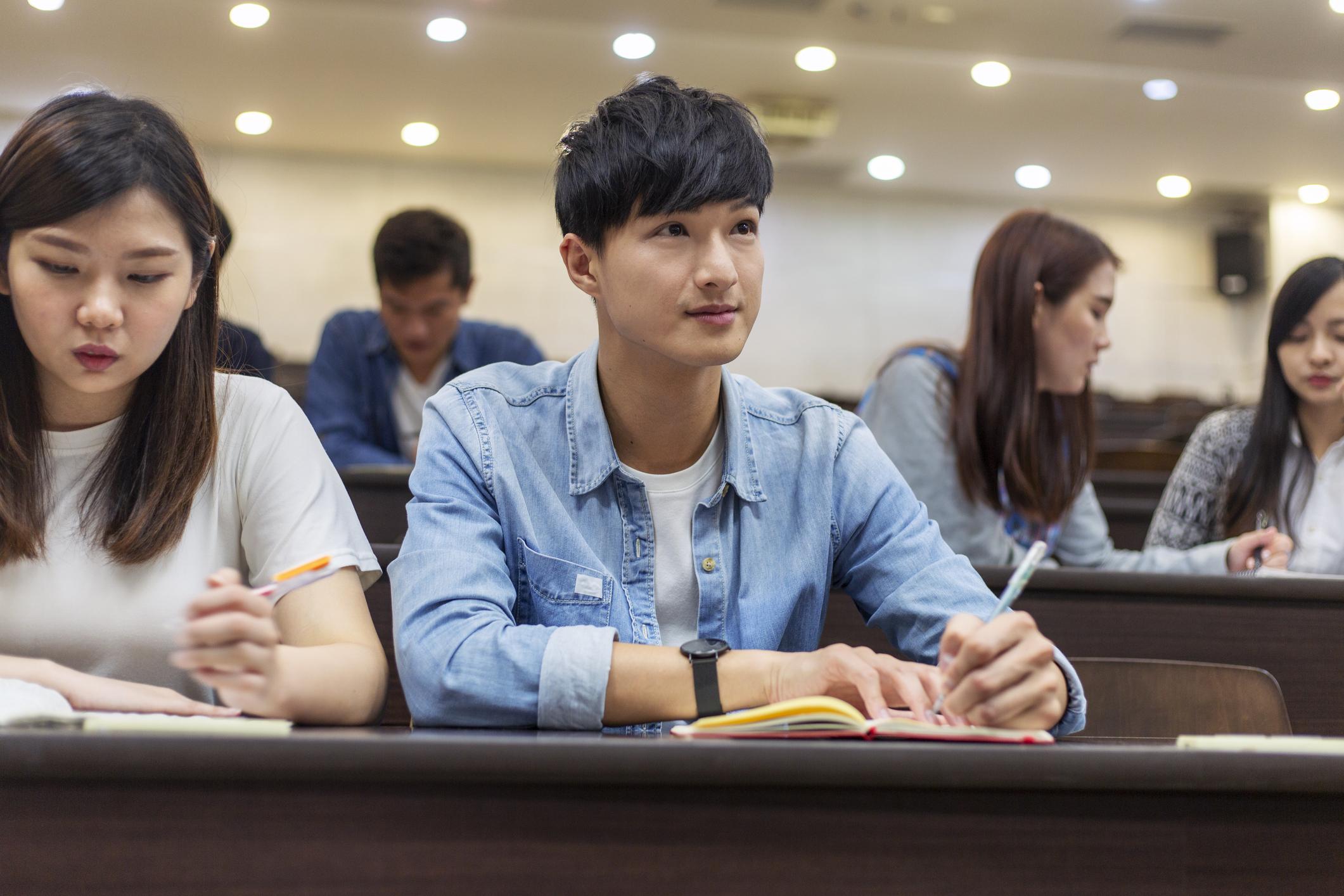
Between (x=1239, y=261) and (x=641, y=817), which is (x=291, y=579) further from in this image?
(x=1239, y=261)

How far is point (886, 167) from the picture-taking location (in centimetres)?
831

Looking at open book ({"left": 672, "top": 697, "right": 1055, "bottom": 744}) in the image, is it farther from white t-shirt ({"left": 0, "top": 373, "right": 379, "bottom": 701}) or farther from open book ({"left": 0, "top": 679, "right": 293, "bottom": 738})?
white t-shirt ({"left": 0, "top": 373, "right": 379, "bottom": 701})

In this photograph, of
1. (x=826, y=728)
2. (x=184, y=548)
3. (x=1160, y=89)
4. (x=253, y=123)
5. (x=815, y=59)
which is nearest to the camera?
(x=826, y=728)

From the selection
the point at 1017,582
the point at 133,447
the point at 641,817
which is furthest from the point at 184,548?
the point at 1017,582

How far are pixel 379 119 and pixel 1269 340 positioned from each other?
5961mm

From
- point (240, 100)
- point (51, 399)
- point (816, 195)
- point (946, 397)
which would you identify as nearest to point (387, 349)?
point (946, 397)

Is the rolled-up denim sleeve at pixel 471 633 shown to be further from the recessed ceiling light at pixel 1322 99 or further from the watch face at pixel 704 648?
the recessed ceiling light at pixel 1322 99

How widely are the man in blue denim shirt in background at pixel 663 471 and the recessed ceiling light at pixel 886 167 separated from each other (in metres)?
6.96

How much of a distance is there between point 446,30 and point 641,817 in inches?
212

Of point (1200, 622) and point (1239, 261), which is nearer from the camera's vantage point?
point (1200, 622)

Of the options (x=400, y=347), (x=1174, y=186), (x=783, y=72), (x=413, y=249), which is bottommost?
(x=400, y=347)

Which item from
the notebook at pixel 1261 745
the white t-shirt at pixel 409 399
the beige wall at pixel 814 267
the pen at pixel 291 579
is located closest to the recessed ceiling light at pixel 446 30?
the beige wall at pixel 814 267

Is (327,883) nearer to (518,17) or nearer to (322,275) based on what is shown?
(518,17)

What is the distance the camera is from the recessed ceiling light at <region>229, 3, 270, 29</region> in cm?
535
